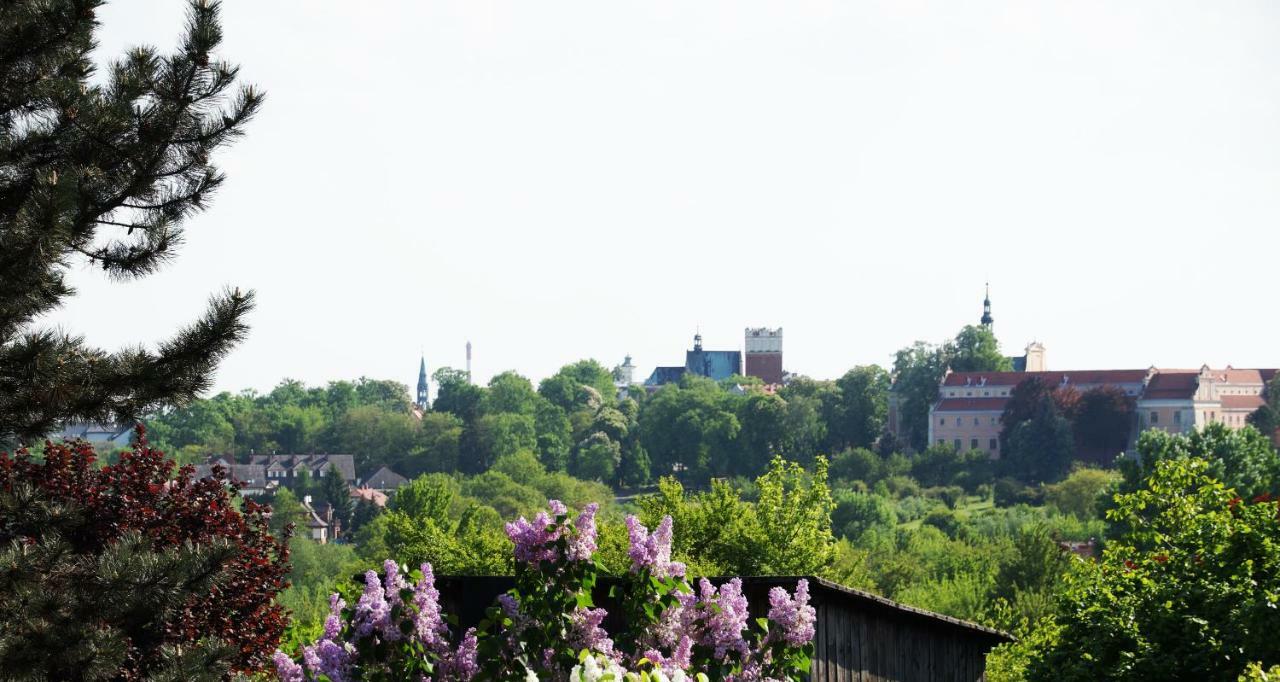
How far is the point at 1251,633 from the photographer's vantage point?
581 inches

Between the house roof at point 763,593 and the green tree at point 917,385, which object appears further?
the green tree at point 917,385

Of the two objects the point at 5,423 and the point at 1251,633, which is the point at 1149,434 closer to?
the point at 1251,633

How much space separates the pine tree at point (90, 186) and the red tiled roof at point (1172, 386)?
5542 inches

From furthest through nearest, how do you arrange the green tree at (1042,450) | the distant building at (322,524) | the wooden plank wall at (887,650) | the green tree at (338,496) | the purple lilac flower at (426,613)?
1. the green tree at (338,496)
2. the green tree at (1042,450)
3. the distant building at (322,524)
4. the wooden plank wall at (887,650)
5. the purple lilac flower at (426,613)

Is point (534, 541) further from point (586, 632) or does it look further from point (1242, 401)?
point (1242, 401)

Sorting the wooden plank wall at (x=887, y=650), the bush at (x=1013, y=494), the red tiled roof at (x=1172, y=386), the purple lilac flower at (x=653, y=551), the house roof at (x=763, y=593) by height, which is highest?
the red tiled roof at (x=1172, y=386)

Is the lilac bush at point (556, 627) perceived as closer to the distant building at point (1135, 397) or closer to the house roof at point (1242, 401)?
the distant building at point (1135, 397)

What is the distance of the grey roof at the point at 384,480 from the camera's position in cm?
14975

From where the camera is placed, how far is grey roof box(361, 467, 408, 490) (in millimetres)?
149750

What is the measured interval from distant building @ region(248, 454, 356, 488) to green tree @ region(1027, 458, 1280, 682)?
13536cm

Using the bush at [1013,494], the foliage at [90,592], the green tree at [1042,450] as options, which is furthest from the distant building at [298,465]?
the foliage at [90,592]

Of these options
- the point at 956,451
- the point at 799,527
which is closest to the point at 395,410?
the point at 956,451

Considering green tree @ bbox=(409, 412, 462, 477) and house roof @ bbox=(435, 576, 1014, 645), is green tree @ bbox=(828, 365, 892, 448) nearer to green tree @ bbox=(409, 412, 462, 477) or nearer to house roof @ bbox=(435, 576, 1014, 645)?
green tree @ bbox=(409, 412, 462, 477)

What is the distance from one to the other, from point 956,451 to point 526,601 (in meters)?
133
